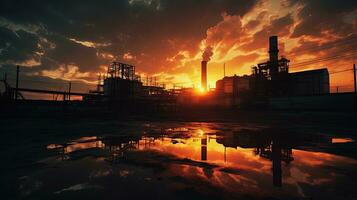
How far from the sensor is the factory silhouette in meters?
32.5

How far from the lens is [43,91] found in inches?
1443

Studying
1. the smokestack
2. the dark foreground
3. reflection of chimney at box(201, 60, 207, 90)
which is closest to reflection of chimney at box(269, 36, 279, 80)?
the smokestack

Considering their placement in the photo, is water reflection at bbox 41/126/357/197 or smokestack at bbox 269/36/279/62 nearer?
water reflection at bbox 41/126/357/197

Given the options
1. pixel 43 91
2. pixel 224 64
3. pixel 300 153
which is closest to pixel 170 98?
pixel 224 64

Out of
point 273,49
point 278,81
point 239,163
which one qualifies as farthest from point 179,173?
point 273,49

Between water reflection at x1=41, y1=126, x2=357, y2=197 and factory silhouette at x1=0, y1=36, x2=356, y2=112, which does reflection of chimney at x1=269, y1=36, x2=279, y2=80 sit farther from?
water reflection at x1=41, y1=126, x2=357, y2=197

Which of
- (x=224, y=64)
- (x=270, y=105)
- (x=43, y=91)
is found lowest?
(x=270, y=105)

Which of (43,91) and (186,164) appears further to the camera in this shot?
(43,91)

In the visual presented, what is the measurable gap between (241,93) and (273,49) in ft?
Answer: 40.6

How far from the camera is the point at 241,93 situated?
4562 centimetres

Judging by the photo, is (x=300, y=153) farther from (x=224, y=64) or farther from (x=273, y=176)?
(x=224, y=64)

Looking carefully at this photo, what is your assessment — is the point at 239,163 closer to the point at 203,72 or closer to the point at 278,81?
the point at 278,81

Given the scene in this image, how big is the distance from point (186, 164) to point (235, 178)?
179 cm

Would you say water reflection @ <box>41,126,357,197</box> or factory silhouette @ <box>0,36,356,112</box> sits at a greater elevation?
factory silhouette @ <box>0,36,356,112</box>
